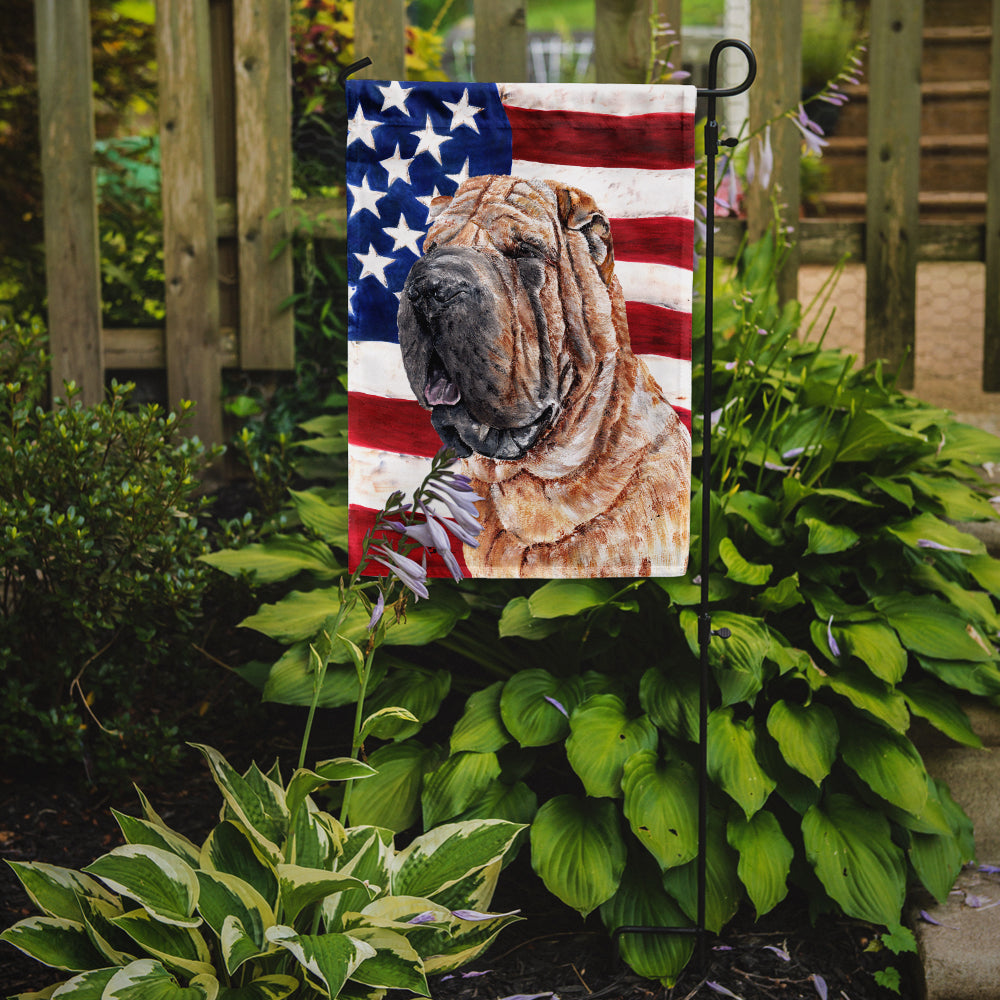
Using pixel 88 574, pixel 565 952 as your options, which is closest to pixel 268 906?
pixel 565 952

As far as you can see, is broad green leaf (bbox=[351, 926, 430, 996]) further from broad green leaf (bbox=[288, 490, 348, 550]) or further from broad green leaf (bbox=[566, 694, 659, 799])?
broad green leaf (bbox=[288, 490, 348, 550])

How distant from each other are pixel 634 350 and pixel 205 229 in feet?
6.79

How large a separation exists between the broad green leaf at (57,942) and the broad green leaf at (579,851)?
83cm

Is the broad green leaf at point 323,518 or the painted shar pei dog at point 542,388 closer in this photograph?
the painted shar pei dog at point 542,388

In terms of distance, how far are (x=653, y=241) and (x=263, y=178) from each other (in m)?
1.99

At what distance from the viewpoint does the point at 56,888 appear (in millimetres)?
1708

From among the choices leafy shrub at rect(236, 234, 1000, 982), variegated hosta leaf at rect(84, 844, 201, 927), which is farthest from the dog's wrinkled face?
variegated hosta leaf at rect(84, 844, 201, 927)

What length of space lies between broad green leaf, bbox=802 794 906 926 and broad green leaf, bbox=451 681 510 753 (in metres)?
0.68

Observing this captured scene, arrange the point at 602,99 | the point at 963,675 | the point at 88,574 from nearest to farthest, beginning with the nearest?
the point at 602,99
the point at 963,675
the point at 88,574

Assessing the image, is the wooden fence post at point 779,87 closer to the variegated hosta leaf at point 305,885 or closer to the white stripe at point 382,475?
the white stripe at point 382,475

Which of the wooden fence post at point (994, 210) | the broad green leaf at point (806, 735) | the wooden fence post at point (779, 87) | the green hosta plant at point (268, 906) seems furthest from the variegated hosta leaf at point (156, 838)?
the wooden fence post at point (994, 210)

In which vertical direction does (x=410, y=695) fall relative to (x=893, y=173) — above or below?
below

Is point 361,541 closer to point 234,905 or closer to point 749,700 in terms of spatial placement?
point 234,905

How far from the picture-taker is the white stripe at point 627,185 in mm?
1988
